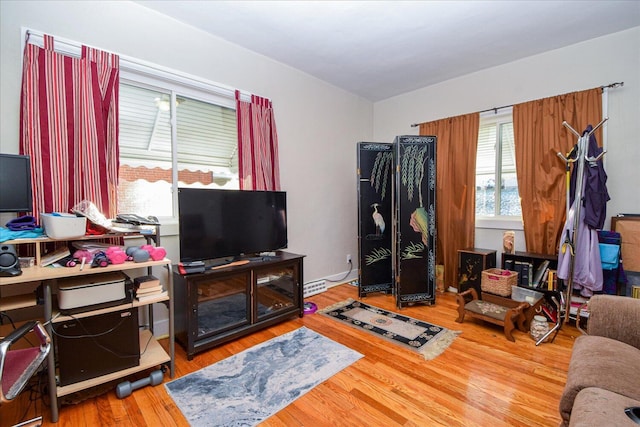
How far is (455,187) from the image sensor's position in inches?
142

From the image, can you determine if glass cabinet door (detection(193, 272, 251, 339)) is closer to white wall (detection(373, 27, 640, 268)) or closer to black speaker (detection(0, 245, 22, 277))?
black speaker (detection(0, 245, 22, 277))

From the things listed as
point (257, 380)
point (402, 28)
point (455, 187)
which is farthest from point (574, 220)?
point (257, 380)

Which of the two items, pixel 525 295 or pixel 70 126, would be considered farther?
pixel 525 295

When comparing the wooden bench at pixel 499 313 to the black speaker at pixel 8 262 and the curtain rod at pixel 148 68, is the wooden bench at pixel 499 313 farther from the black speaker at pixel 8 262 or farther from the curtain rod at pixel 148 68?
the black speaker at pixel 8 262

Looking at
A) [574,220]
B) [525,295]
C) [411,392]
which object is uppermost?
[574,220]

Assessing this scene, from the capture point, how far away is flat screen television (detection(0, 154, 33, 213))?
1.55m

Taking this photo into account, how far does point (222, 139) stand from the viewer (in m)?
2.93

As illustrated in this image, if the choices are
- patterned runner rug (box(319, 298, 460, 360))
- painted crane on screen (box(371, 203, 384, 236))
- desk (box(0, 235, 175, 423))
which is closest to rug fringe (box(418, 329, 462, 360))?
patterned runner rug (box(319, 298, 460, 360))

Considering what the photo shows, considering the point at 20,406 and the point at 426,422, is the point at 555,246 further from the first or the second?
the point at 20,406

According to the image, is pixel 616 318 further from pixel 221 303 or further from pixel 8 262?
pixel 8 262

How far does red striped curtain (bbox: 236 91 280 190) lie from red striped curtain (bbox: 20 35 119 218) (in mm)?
1046

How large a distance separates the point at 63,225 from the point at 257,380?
1.49 m

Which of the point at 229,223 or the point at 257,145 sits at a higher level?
the point at 257,145

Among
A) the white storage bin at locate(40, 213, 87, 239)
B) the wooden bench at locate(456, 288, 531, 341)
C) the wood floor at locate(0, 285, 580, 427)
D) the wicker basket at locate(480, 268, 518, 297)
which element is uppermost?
the white storage bin at locate(40, 213, 87, 239)
